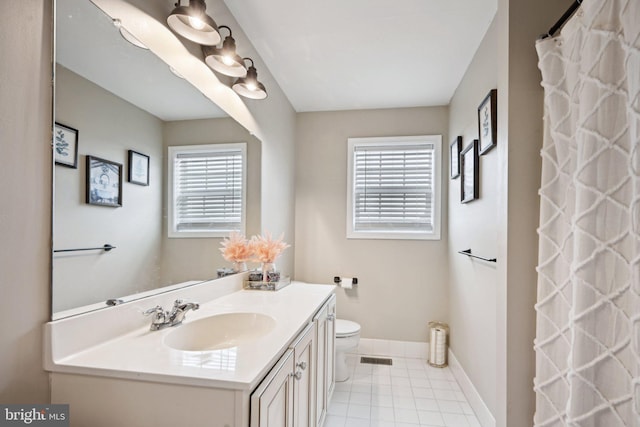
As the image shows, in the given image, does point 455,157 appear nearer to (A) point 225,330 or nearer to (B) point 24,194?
(A) point 225,330

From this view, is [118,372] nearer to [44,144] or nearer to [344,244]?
[44,144]

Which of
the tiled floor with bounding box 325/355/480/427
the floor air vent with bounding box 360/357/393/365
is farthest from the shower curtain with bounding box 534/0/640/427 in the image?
the floor air vent with bounding box 360/357/393/365

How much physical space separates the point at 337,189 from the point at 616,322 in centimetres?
258

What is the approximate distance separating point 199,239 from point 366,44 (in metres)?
1.70

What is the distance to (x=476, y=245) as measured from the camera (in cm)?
224

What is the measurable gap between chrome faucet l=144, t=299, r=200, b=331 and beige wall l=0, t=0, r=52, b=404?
350mm

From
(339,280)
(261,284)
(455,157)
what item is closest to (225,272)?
(261,284)

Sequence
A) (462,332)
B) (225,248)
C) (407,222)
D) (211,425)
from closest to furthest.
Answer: (211,425)
(225,248)
(462,332)
(407,222)

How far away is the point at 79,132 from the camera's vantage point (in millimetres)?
1033

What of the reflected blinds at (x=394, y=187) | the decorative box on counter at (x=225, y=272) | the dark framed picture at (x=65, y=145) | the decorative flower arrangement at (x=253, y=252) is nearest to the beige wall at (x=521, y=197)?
the decorative flower arrangement at (x=253, y=252)

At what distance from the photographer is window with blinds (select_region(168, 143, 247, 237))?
5.18 feet

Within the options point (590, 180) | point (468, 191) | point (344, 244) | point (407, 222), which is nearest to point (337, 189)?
point (344, 244)

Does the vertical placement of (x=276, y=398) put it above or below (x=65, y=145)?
below
